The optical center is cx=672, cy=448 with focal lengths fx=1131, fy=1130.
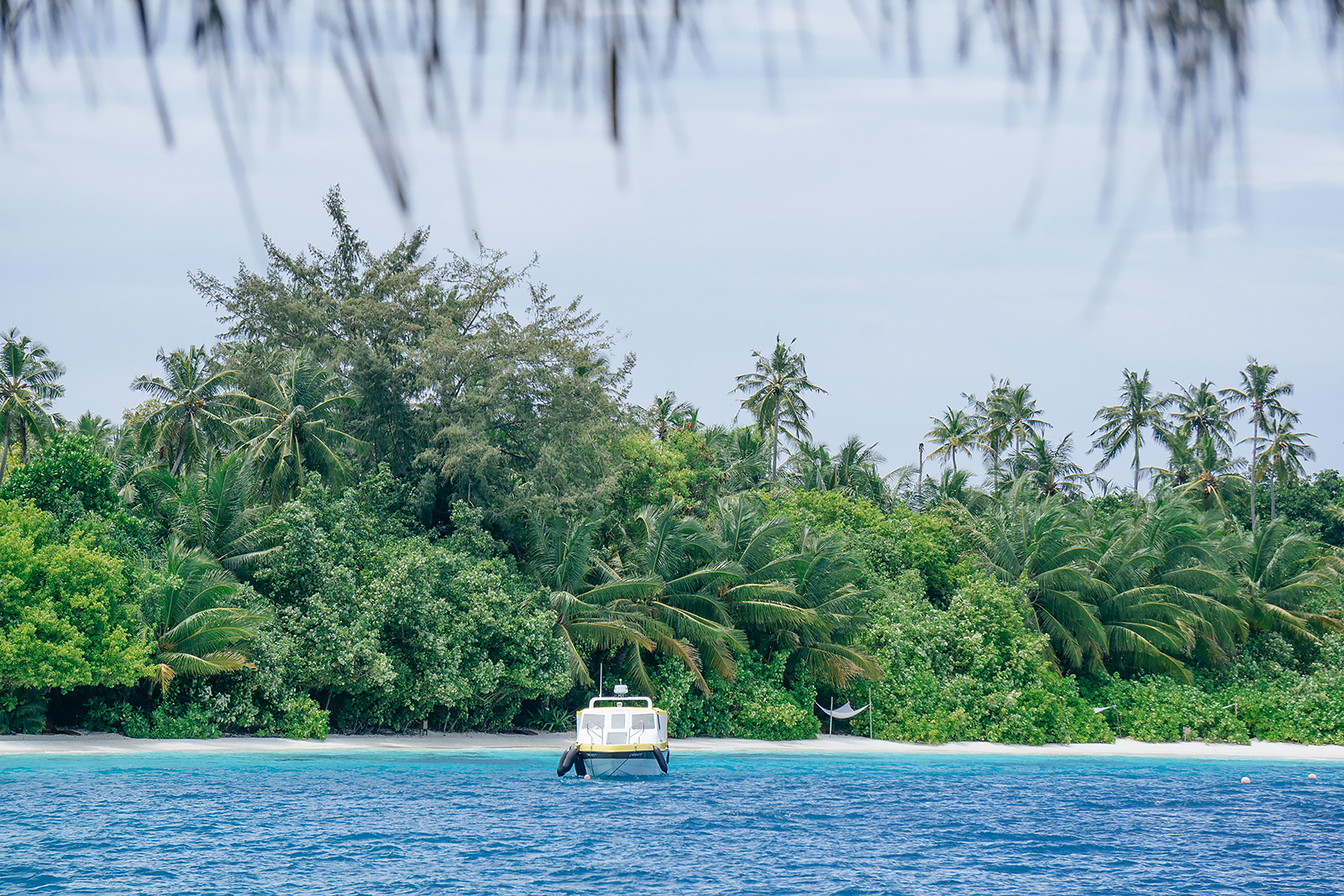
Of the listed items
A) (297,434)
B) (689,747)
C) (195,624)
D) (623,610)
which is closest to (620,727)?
(623,610)

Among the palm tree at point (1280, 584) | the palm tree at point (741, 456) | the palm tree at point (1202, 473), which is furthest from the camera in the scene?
the palm tree at point (1202, 473)

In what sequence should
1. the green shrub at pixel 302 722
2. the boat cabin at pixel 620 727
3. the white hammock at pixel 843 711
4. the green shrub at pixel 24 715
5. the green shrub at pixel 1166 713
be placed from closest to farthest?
the green shrub at pixel 24 715
the boat cabin at pixel 620 727
the green shrub at pixel 302 722
the white hammock at pixel 843 711
the green shrub at pixel 1166 713

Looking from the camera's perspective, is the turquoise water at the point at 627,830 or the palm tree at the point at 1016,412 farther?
the palm tree at the point at 1016,412

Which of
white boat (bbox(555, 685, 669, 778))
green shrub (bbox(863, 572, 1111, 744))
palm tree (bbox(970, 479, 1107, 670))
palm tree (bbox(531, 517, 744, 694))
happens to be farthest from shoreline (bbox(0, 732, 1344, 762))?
white boat (bbox(555, 685, 669, 778))

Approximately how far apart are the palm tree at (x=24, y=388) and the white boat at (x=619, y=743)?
19889 millimetres

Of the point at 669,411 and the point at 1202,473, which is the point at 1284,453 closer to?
the point at 1202,473

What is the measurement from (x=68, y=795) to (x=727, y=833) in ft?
36.1

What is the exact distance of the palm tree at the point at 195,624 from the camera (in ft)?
73.2

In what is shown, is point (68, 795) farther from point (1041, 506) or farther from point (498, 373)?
point (1041, 506)

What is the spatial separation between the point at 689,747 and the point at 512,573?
19.9 ft

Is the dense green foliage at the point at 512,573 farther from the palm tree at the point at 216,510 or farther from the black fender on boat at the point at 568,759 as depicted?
the black fender on boat at the point at 568,759

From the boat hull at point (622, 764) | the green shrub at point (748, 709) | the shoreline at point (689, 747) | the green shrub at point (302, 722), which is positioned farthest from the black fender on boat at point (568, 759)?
the green shrub at point (302, 722)

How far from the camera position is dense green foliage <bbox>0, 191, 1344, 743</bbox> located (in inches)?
903

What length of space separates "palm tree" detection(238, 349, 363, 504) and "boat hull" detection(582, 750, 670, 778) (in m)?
9.57
